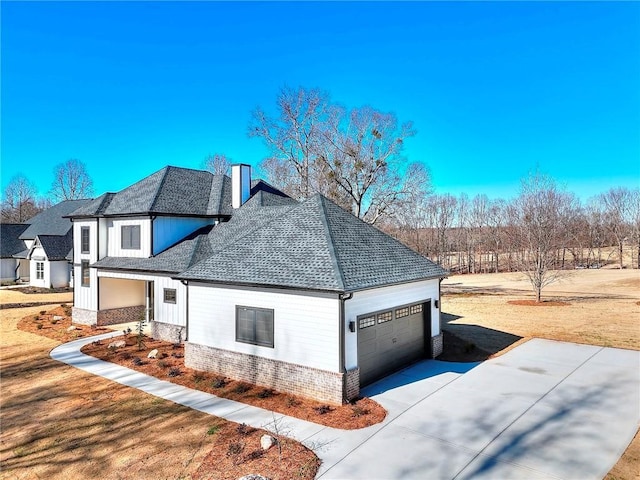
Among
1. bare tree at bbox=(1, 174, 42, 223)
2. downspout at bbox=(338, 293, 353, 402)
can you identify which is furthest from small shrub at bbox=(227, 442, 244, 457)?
bare tree at bbox=(1, 174, 42, 223)

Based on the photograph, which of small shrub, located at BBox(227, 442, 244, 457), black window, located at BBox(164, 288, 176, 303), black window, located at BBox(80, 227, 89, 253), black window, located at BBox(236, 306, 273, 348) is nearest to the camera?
small shrub, located at BBox(227, 442, 244, 457)

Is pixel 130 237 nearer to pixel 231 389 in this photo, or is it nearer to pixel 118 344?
pixel 118 344

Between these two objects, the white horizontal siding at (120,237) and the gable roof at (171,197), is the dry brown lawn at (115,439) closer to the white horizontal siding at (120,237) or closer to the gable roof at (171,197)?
the white horizontal siding at (120,237)

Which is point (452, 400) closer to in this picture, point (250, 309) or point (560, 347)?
point (250, 309)

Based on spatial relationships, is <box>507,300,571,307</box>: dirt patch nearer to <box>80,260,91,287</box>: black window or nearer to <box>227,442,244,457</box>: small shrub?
<box>227,442,244,457</box>: small shrub

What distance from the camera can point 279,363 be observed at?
1073 centimetres

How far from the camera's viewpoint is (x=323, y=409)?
9375mm

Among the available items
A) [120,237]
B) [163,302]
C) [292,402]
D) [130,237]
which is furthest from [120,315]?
[292,402]

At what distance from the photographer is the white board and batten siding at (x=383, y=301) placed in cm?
1010

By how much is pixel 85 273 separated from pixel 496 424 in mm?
19442

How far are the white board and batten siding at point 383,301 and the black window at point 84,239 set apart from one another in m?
16.2

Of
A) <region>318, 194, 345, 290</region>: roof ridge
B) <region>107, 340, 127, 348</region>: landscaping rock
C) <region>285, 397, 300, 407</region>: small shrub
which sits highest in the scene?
<region>318, 194, 345, 290</region>: roof ridge

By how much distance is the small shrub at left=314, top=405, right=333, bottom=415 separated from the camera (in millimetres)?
9234

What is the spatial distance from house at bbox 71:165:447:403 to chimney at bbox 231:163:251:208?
4.70ft
